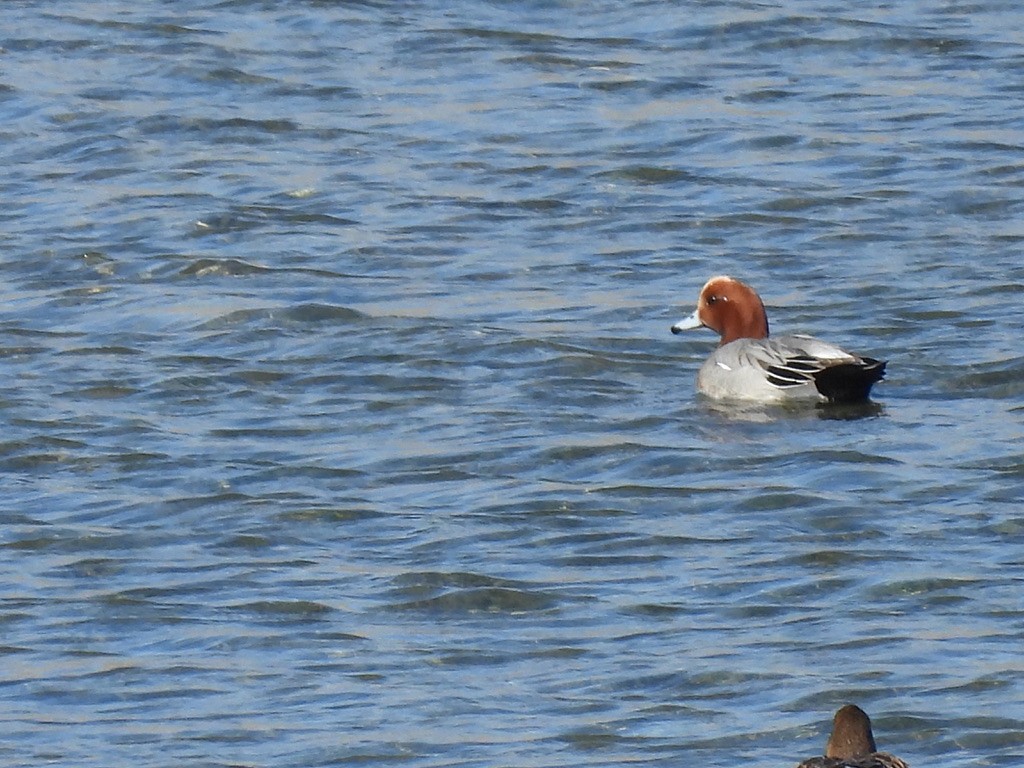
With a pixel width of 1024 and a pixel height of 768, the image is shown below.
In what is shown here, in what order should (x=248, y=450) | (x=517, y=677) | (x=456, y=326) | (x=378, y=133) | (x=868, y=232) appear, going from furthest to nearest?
1. (x=378, y=133)
2. (x=868, y=232)
3. (x=456, y=326)
4. (x=248, y=450)
5. (x=517, y=677)

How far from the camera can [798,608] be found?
27.4ft

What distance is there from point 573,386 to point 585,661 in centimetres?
380

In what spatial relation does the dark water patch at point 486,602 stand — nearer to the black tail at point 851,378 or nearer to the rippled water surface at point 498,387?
the rippled water surface at point 498,387

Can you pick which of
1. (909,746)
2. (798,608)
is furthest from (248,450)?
(909,746)

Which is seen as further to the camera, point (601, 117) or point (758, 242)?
point (601, 117)

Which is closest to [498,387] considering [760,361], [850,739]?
[760,361]

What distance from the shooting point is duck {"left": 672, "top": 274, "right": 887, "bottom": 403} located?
11258mm

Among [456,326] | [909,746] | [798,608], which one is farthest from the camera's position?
[456,326]

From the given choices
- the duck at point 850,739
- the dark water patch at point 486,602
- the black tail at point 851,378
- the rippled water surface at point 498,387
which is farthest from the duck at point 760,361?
the duck at point 850,739

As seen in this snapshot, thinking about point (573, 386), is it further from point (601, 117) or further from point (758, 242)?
point (601, 117)

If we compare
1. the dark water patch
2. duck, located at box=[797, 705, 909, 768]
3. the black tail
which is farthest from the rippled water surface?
duck, located at box=[797, 705, 909, 768]

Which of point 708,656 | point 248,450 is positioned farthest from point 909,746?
point 248,450

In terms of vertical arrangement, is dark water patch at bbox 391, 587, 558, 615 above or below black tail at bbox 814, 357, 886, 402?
Answer: above

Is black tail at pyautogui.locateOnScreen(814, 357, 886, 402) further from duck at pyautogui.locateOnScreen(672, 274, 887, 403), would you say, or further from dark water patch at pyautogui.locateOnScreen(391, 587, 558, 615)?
dark water patch at pyautogui.locateOnScreen(391, 587, 558, 615)
